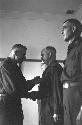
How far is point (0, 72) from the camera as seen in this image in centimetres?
308

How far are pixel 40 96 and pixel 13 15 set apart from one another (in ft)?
8.11

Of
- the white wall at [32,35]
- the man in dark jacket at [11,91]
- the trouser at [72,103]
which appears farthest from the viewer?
the white wall at [32,35]

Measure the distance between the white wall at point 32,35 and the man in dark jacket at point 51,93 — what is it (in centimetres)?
193

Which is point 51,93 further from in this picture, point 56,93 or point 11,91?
point 11,91

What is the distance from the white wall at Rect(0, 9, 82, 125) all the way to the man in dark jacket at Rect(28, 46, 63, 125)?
1927mm

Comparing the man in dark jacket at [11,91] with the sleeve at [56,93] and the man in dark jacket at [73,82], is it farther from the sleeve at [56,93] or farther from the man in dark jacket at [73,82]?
the man in dark jacket at [73,82]

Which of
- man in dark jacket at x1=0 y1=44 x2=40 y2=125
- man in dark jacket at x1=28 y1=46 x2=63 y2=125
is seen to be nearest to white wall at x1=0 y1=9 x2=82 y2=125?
man in dark jacket at x1=28 y1=46 x2=63 y2=125

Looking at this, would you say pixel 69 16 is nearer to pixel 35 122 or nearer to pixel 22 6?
pixel 22 6

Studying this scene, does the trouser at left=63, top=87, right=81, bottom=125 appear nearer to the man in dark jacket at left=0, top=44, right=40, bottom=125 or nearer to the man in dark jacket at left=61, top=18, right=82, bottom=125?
the man in dark jacket at left=61, top=18, right=82, bottom=125

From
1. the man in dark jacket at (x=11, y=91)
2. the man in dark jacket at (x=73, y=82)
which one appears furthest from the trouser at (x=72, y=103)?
the man in dark jacket at (x=11, y=91)

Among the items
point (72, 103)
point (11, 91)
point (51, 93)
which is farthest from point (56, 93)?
point (72, 103)

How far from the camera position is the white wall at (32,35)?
527cm

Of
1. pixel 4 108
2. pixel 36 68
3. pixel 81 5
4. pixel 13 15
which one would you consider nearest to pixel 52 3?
pixel 81 5

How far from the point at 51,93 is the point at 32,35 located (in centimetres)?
236
